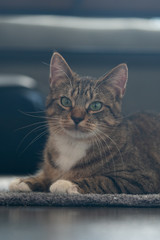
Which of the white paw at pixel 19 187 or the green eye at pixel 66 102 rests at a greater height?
the green eye at pixel 66 102

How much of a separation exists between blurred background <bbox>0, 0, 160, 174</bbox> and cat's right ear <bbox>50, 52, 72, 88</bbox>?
12 centimetres

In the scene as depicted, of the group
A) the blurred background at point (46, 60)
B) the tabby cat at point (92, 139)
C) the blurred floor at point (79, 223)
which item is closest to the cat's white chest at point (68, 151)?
the tabby cat at point (92, 139)

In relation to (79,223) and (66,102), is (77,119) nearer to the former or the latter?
(66,102)

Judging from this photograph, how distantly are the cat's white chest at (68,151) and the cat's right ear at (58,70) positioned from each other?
105 mm

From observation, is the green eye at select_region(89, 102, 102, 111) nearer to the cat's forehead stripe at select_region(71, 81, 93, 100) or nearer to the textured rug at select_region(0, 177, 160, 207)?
the cat's forehead stripe at select_region(71, 81, 93, 100)

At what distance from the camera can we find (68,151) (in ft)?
2.55

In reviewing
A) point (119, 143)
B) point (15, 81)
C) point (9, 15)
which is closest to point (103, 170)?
point (119, 143)

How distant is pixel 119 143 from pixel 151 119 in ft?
0.51

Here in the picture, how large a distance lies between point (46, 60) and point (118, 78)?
232 millimetres

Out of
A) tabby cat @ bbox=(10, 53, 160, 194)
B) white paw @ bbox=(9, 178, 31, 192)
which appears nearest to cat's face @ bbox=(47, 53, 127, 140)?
tabby cat @ bbox=(10, 53, 160, 194)

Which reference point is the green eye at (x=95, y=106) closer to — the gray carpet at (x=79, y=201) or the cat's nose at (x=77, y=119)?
the cat's nose at (x=77, y=119)

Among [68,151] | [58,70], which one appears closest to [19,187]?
[68,151]

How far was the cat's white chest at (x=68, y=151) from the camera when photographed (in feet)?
2.51

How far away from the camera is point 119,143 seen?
2.53 feet
